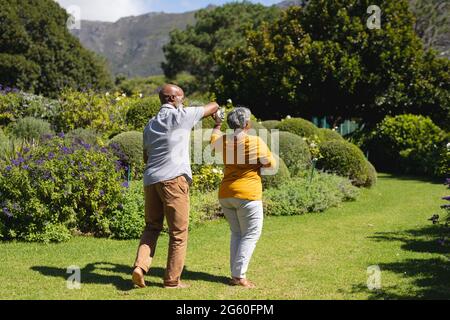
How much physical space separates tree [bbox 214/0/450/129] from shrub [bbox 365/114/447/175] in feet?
4.58

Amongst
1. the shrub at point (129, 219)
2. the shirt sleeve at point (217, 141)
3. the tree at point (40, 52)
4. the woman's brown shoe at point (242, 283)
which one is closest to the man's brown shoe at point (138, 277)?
the woman's brown shoe at point (242, 283)

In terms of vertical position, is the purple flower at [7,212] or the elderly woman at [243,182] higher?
the elderly woman at [243,182]

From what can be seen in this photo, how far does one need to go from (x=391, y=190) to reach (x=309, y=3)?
11.0 meters

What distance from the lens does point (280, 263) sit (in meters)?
6.78

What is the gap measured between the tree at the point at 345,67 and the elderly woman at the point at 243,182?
613 inches

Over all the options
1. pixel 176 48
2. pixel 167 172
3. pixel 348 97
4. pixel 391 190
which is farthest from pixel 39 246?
pixel 176 48

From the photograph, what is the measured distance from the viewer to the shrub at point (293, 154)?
12766 millimetres

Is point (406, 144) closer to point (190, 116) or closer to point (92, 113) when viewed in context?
point (92, 113)

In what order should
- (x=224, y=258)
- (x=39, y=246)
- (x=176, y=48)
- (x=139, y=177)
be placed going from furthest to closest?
(x=176, y=48), (x=139, y=177), (x=39, y=246), (x=224, y=258)

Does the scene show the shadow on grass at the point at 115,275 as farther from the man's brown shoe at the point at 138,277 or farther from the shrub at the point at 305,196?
the shrub at the point at 305,196

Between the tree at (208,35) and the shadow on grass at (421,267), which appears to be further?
the tree at (208,35)

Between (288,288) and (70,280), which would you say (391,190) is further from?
(70,280)

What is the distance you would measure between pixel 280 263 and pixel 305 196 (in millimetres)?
4030

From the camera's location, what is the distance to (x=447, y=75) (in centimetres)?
2100
